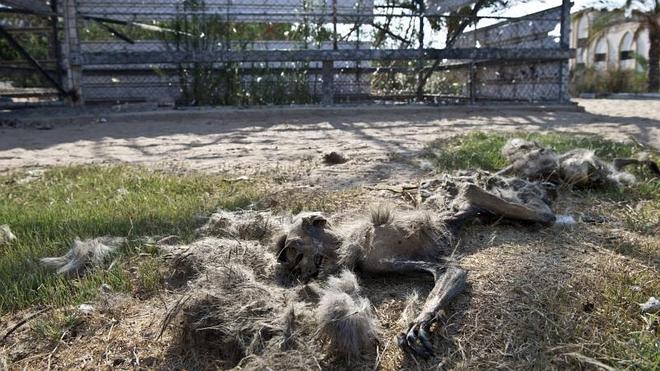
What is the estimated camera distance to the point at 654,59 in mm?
20594

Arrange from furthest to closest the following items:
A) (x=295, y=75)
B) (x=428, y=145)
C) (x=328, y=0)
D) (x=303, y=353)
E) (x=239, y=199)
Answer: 1. (x=328, y=0)
2. (x=295, y=75)
3. (x=428, y=145)
4. (x=239, y=199)
5. (x=303, y=353)

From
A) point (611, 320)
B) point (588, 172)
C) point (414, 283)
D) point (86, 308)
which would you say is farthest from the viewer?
point (588, 172)

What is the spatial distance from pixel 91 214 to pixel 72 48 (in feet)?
23.1

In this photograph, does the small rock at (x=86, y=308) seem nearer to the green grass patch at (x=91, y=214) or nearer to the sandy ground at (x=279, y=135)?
the green grass patch at (x=91, y=214)

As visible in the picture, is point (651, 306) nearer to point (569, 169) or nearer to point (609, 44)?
point (569, 169)

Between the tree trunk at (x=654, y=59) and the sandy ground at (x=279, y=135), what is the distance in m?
13.9

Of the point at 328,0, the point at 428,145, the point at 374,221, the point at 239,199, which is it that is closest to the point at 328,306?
the point at 374,221

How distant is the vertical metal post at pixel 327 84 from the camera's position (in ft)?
30.6

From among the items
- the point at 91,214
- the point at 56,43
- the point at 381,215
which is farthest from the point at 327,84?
the point at 381,215

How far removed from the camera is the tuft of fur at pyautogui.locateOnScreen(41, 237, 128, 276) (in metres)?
2.22

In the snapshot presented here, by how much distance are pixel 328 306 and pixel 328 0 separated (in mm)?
10061

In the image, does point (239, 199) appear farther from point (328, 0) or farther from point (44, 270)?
point (328, 0)

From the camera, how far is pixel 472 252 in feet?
7.13

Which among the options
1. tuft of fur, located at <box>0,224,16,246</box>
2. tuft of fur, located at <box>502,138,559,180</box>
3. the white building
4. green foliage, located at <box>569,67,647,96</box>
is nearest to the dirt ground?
tuft of fur, located at <box>502,138,559,180</box>
